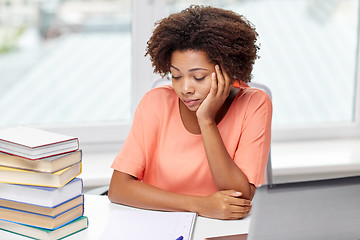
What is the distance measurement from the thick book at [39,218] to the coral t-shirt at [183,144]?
0.29 m

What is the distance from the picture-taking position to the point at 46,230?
121 centimetres

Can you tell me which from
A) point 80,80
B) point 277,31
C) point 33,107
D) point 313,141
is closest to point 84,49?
point 80,80

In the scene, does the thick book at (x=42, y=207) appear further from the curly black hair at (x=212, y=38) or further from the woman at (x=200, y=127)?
the curly black hair at (x=212, y=38)

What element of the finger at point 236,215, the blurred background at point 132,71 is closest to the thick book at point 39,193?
the finger at point 236,215

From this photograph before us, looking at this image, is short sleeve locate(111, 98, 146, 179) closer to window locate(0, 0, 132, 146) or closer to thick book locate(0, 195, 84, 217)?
thick book locate(0, 195, 84, 217)

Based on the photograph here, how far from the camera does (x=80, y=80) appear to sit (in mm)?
2658

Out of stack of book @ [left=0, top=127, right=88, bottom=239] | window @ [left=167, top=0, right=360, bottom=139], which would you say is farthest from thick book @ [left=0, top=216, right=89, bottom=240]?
window @ [left=167, top=0, right=360, bottom=139]

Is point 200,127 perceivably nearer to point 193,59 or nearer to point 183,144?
point 183,144

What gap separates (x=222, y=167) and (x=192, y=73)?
290 mm

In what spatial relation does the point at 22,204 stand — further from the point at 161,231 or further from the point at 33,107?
the point at 33,107

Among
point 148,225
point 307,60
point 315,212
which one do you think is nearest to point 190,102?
point 148,225

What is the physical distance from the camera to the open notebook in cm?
122

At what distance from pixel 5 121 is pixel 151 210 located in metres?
1.50

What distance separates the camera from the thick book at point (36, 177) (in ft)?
3.90
